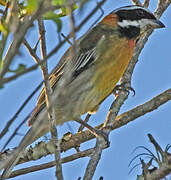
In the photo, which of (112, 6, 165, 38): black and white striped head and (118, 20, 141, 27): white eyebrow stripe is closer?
(112, 6, 165, 38): black and white striped head

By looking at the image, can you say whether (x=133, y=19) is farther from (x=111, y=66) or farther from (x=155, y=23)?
(x=111, y=66)

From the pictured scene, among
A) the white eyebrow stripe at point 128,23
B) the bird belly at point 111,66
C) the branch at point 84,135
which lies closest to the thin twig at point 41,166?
the branch at point 84,135

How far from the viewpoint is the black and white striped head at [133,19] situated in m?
5.02

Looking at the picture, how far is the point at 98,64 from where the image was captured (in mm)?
4875

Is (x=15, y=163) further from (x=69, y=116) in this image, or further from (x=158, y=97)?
(x=158, y=97)

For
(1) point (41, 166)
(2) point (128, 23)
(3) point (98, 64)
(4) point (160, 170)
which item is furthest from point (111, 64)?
(4) point (160, 170)

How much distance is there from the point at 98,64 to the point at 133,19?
0.89 metres

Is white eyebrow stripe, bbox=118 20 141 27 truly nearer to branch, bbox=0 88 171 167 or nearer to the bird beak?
the bird beak

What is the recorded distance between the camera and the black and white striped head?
5.02 meters

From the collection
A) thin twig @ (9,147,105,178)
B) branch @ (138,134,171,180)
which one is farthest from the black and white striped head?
branch @ (138,134,171,180)

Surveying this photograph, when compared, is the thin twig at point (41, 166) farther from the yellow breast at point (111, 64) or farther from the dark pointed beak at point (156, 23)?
the dark pointed beak at point (156, 23)

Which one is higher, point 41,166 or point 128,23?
point 128,23

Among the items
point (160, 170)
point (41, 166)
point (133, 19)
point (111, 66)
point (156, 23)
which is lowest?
point (160, 170)

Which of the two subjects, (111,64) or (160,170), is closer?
(160,170)
